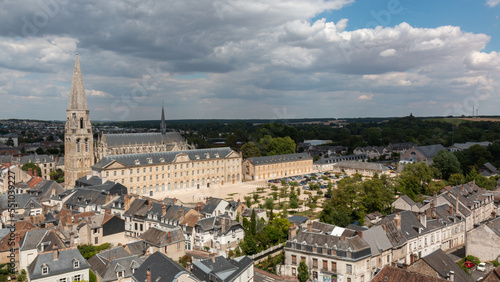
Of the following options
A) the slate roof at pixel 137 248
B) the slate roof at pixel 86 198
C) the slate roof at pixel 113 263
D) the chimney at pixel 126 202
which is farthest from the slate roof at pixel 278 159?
the slate roof at pixel 113 263

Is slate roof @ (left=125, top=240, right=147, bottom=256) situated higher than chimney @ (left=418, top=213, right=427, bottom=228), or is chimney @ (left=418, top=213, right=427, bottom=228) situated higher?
chimney @ (left=418, top=213, right=427, bottom=228)

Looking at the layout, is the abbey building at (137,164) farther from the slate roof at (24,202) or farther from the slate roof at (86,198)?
the slate roof at (24,202)

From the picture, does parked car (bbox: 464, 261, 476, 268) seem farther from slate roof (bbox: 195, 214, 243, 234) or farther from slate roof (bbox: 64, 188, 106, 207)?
slate roof (bbox: 64, 188, 106, 207)

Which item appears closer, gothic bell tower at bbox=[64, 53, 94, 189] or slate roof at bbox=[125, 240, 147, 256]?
slate roof at bbox=[125, 240, 147, 256]

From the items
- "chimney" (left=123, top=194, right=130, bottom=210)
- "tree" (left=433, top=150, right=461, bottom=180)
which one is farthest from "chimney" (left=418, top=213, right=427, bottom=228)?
"tree" (left=433, top=150, right=461, bottom=180)

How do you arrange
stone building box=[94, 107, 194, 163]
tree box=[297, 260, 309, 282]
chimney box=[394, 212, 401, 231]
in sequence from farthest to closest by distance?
1. stone building box=[94, 107, 194, 163]
2. chimney box=[394, 212, 401, 231]
3. tree box=[297, 260, 309, 282]

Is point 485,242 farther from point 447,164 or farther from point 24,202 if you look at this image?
point 24,202

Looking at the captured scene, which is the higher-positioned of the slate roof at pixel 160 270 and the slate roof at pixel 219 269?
the slate roof at pixel 160 270
